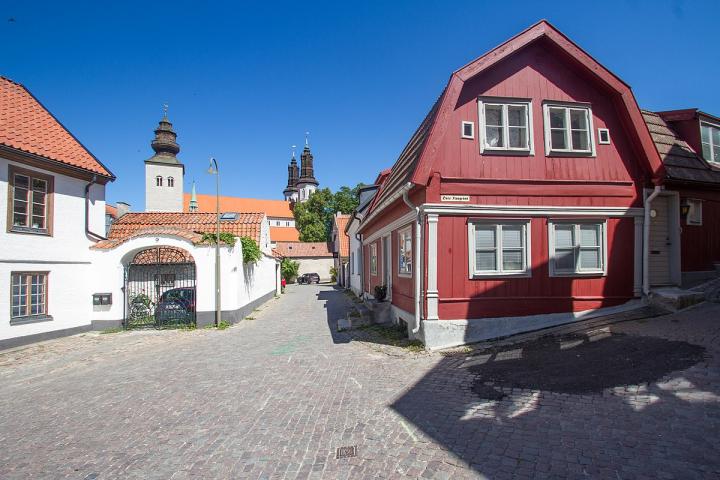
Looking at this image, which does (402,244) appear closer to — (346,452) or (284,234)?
(346,452)

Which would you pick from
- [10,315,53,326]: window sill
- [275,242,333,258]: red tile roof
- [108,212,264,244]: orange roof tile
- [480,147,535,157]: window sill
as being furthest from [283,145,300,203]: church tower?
[480,147,535,157]: window sill

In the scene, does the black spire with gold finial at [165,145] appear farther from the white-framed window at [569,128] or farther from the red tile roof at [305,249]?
the white-framed window at [569,128]

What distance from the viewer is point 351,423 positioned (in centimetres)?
495

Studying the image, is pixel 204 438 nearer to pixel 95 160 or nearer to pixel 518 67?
pixel 518 67

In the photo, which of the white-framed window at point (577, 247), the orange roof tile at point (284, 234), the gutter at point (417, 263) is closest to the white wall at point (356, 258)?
the gutter at point (417, 263)

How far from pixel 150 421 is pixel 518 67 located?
10.3 metres

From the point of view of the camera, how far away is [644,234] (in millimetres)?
9477

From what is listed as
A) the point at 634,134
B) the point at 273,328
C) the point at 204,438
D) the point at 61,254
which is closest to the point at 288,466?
the point at 204,438

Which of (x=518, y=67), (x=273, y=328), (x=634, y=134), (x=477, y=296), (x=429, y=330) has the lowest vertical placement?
(x=273, y=328)

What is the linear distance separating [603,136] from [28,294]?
16166 mm

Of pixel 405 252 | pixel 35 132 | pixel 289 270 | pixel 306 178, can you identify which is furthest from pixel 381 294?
pixel 306 178

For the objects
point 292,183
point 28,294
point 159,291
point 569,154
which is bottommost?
point 159,291

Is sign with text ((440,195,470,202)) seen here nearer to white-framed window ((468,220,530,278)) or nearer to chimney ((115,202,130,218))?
white-framed window ((468,220,530,278))

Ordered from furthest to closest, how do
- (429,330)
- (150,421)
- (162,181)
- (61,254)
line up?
1. (162,181)
2. (61,254)
3. (429,330)
4. (150,421)
